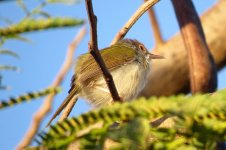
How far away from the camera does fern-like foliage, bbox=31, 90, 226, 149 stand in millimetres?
463

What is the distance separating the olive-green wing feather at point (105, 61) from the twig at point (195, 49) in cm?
50

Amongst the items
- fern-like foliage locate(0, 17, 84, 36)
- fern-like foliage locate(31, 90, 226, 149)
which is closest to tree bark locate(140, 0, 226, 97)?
fern-like foliage locate(0, 17, 84, 36)

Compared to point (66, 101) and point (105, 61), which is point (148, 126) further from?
point (105, 61)

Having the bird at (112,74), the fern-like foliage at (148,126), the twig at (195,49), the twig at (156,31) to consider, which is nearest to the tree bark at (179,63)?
the twig at (156,31)

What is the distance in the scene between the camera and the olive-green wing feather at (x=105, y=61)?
3121 millimetres

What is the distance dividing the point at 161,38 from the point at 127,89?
2.22m

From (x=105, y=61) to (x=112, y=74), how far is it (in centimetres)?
10

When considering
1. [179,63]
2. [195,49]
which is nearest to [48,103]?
[195,49]

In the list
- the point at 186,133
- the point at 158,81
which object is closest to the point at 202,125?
the point at 186,133

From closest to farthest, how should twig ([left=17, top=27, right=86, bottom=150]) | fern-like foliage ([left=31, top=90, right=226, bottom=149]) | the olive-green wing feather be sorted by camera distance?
fern-like foliage ([left=31, top=90, right=226, bottom=149]) → twig ([left=17, top=27, right=86, bottom=150]) → the olive-green wing feather

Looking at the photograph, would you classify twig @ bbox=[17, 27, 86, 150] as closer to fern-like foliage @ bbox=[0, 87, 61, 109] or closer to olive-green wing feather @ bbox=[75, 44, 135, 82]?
olive-green wing feather @ bbox=[75, 44, 135, 82]

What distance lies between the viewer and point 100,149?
1.53 feet

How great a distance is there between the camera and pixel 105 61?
10.6ft

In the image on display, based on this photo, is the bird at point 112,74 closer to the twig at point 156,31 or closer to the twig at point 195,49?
the twig at point 195,49
